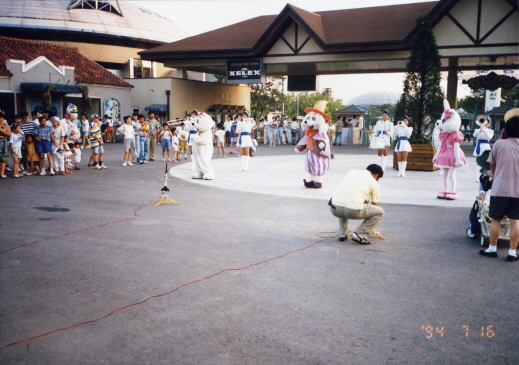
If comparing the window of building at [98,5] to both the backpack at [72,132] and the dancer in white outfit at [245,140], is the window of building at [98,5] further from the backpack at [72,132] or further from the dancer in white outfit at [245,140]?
the dancer in white outfit at [245,140]

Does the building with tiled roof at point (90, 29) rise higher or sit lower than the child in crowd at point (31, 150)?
higher

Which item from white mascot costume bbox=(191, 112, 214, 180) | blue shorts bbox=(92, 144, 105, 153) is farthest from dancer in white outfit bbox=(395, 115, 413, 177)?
blue shorts bbox=(92, 144, 105, 153)

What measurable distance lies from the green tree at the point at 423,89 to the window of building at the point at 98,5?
38962 mm

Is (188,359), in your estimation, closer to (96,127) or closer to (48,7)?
(96,127)

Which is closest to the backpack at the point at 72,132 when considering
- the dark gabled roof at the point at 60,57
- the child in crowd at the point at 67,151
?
the child in crowd at the point at 67,151

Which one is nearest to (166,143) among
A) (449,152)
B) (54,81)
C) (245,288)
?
(449,152)

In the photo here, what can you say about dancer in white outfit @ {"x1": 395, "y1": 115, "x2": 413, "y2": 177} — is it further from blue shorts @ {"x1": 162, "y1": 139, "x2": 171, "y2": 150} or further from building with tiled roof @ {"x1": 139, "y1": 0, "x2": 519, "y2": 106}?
building with tiled roof @ {"x1": 139, "y1": 0, "x2": 519, "y2": 106}

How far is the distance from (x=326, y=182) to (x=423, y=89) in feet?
23.5

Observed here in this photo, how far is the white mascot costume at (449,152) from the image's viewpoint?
34.4 feet

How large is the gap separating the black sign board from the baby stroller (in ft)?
76.7

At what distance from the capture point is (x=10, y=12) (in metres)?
44.4

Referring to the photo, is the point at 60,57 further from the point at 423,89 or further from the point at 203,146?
the point at 423,89

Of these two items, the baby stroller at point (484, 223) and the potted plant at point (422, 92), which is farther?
the potted plant at point (422, 92)

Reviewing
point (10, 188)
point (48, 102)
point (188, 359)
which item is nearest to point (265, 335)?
point (188, 359)
